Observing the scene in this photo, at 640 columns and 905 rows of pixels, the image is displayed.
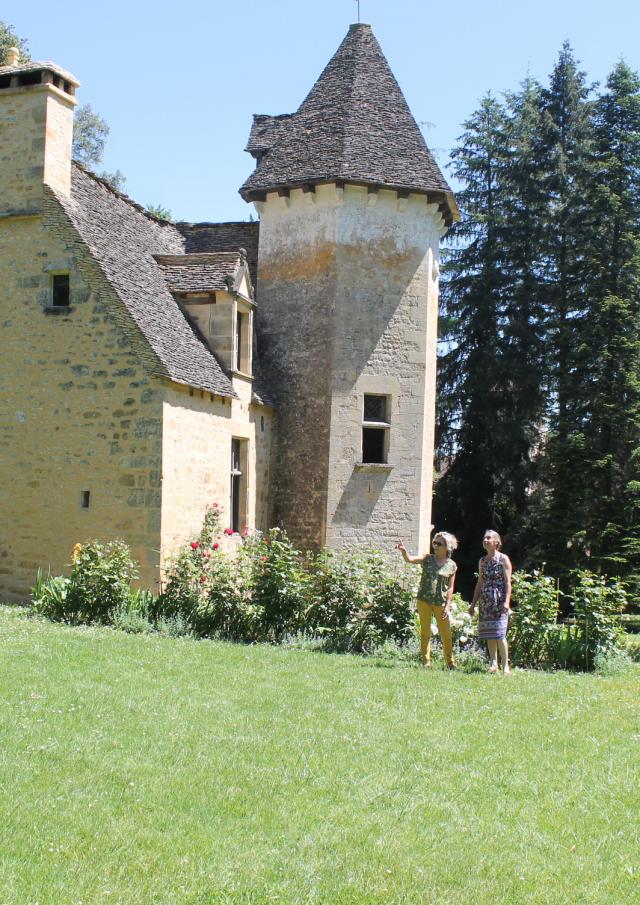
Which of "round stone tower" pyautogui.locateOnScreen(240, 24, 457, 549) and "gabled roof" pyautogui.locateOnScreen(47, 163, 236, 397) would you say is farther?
"round stone tower" pyautogui.locateOnScreen(240, 24, 457, 549)

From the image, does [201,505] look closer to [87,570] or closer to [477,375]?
[87,570]

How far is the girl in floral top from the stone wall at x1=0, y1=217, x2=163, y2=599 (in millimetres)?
4701

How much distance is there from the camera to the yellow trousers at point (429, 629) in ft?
33.9

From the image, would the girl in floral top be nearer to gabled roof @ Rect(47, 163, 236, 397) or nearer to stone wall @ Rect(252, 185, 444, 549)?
gabled roof @ Rect(47, 163, 236, 397)

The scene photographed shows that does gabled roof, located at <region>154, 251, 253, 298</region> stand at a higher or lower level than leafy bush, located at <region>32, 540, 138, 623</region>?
higher

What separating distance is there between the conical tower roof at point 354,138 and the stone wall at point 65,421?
5.44 meters

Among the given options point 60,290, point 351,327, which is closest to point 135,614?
point 60,290

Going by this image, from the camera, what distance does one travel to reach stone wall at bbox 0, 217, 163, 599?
13.6 meters

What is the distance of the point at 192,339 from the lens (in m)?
15.6

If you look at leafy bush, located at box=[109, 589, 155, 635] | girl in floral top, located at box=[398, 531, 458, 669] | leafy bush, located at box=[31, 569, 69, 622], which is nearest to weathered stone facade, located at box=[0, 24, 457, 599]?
leafy bush, located at box=[109, 589, 155, 635]

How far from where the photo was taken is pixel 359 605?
11688mm

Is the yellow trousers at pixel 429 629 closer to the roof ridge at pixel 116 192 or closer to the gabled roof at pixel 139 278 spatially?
the gabled roof at pixel 139 278

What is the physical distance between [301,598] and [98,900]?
758cm

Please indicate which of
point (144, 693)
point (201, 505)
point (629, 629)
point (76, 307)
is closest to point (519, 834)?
point (144, 693)
